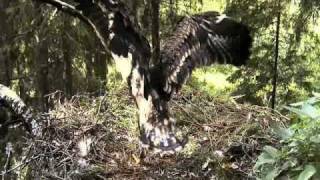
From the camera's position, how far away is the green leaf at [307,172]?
1.87 m

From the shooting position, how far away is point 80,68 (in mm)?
7371

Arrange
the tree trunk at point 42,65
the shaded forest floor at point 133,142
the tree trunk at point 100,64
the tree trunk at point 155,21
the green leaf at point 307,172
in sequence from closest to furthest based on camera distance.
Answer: the green leaf at point 307,172
the shaded forest floor at point 133,142
the tree trunk at point 155,21
the tree trunk at point 42,65
the tree trunk at point 100,64

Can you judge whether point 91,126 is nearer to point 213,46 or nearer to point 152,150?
point 152,150

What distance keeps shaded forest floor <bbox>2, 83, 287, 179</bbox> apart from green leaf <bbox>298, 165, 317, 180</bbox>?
1.49 m

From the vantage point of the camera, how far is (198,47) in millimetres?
4035

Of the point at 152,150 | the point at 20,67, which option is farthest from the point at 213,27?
the point at 20,67

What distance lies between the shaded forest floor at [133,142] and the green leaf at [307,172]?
4.88 ft

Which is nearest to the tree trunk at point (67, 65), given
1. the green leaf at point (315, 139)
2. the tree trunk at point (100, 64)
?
the tree trunk at point (100, 64)

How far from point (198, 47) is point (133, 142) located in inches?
29.5

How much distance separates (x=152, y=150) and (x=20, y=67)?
4384mm

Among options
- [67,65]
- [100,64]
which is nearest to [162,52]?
[67,65]

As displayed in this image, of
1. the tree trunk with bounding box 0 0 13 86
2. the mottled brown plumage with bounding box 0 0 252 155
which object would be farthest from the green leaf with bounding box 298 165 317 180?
the tree trunk with bounding box 0 0 13 86

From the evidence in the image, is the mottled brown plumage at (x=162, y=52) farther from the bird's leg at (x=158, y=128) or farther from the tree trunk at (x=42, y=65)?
the tree trunk at (x=42, y=65)

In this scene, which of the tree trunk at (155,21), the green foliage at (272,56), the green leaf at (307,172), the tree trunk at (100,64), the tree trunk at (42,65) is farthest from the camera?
the green foliage at (272,56)
